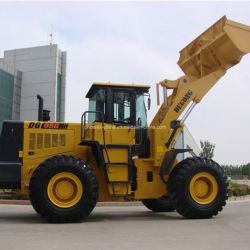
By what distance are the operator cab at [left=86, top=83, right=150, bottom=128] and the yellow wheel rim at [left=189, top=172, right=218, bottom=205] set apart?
6.74ft

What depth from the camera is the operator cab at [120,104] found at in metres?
13.0

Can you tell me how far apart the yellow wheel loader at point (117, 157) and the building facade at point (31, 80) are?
32040 millimetres

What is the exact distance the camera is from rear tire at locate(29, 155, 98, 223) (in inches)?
456

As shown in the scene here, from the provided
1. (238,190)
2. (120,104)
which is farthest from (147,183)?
(238,190)

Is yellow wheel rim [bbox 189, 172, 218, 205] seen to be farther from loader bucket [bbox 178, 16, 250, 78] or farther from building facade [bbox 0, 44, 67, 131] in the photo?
building facade [bbox 0, 44, 67, 131]

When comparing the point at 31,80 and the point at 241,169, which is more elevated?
the point at 31,80

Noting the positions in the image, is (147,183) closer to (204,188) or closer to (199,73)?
(204,188)

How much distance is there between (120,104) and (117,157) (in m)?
1.49

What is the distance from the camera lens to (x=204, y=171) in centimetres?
1270

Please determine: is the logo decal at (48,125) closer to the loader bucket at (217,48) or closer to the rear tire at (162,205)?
the rear tire at (162,205)

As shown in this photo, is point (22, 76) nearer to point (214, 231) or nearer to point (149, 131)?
point (149, 131)

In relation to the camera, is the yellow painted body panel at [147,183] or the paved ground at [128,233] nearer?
the paved ground at [128,233]

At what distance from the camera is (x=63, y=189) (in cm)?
1189

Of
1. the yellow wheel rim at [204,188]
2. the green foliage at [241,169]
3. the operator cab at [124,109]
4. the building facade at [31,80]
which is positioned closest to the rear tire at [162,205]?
the yellow wheel rim at [204,188]
